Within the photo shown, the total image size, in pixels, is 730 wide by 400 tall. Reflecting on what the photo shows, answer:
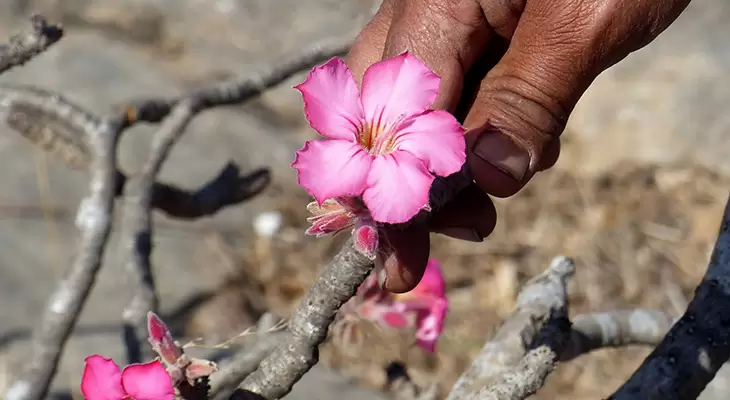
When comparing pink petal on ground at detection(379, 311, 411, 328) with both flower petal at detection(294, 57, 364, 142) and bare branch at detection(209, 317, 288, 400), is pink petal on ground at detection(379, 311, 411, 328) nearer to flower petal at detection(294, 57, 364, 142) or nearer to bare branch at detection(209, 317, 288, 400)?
bare branch at detection(209, 317, 288, 400)

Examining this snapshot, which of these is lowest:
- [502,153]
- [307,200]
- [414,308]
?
[307,200]

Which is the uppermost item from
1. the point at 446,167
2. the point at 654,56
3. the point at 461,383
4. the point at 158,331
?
the point at 446,167

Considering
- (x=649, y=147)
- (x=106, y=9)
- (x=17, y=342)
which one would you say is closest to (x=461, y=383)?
(x=17, y=342)

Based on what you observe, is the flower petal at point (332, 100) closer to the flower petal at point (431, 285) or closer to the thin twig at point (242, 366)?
the thin twig at point (242, 366)

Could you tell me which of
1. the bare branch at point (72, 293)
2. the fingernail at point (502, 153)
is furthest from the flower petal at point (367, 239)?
the bare branch at point (72, 293)

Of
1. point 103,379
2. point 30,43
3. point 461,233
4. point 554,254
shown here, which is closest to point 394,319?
→ point 461,233

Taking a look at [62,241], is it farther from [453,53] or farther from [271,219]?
[453,53]

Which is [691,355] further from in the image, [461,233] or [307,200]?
[307,200]
